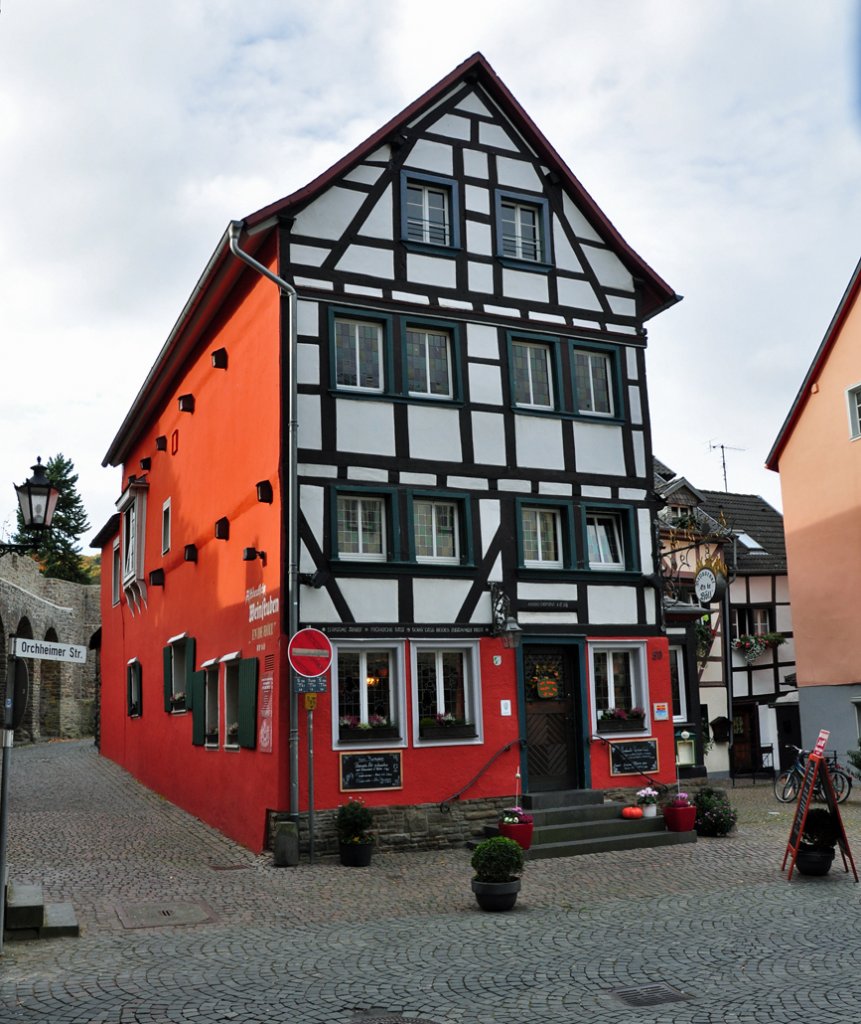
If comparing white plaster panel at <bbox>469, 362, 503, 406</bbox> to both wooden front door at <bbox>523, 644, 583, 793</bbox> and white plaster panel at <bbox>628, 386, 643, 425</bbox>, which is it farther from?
wooden front door at <bbox>523, 644, 583, 793</bbox>

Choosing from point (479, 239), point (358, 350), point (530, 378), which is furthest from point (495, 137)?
point (358, 350)

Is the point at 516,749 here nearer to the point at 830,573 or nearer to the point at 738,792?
the point at 738,792

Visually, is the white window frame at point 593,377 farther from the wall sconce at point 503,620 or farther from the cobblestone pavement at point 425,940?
the cobblestone pavement at point 425,940

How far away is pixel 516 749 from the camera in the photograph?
1543 centimetres

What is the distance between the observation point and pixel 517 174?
17328mm

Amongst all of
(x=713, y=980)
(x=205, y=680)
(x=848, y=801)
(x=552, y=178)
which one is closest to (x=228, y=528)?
(x=205, y=680)

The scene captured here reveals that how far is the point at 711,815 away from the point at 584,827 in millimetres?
1947

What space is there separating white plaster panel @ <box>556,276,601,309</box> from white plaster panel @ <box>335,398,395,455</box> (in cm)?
381

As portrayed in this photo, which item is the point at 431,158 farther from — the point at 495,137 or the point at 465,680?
the point at 465,680

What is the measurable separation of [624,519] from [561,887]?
6.81 metres

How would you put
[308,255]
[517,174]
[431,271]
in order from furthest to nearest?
[517,174]
[431,271]
[308,255]

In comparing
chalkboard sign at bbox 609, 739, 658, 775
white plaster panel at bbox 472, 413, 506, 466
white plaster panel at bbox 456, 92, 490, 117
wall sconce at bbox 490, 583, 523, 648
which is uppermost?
white plaster panel at bbox 456, 92, 490, 117

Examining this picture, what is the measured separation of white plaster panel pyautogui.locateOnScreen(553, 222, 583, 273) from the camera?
686 inches

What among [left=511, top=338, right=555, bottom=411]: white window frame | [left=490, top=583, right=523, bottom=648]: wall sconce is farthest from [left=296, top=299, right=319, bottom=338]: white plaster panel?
[left=490, top=583, right=523, bottom=648]: wall sconce
